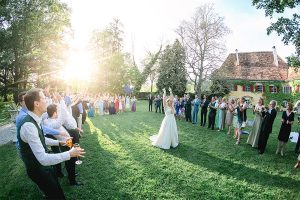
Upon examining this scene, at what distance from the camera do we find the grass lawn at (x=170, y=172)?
245 inches

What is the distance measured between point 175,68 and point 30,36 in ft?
68.2

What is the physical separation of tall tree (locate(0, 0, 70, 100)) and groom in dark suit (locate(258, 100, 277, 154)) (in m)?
21.8

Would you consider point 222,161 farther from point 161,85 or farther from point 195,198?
point 161,85

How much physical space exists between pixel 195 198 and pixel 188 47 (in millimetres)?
29303

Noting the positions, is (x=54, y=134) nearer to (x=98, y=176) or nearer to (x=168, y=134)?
(x=98, y=176)

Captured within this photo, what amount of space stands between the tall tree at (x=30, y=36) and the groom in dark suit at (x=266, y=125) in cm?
2183

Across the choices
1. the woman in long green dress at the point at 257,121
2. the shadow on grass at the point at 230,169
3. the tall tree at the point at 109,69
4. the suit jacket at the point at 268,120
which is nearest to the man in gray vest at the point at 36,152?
the shadow on grass at the point at 230,169

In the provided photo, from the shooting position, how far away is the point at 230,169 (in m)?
8.16

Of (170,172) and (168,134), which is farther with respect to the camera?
(168,134)

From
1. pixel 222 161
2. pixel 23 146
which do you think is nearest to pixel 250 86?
pixel 222 161

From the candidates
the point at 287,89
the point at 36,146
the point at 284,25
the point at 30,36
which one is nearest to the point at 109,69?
the point at 30,36

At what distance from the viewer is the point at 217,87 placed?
3672 centimetres

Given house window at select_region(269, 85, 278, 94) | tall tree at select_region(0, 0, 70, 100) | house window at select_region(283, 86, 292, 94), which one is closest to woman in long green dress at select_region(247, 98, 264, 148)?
tall tree at select_region(0, 0, 70, 100)

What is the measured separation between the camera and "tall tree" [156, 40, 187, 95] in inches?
1472
